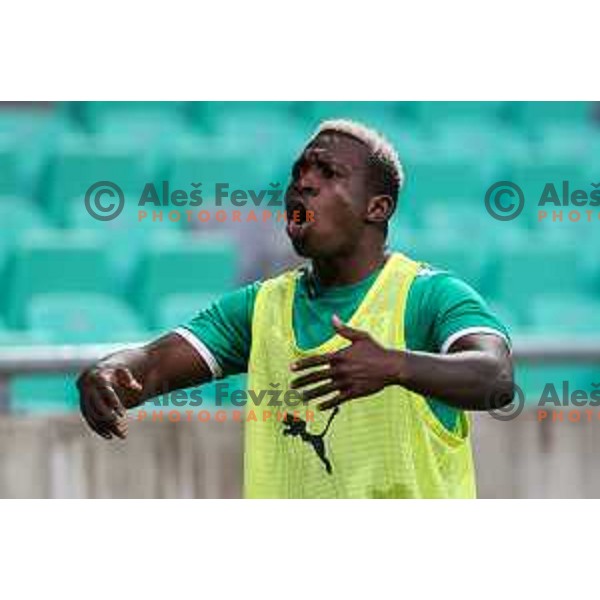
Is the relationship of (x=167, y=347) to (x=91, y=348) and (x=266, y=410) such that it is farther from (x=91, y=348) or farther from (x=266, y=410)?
(x=91, y=348)

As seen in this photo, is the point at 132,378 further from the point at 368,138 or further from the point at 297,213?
the point at 368,138

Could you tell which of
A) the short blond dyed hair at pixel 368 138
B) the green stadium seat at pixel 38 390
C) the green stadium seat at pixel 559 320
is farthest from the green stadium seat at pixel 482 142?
the short blond dyed hair at pixel 368 138

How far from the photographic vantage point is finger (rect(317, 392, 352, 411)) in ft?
12.7

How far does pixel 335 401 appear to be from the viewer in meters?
3.95

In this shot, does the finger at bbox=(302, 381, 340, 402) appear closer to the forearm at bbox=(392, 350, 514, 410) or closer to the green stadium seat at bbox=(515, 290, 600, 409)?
the forearm at bbox=(392, 350, 514, 410)

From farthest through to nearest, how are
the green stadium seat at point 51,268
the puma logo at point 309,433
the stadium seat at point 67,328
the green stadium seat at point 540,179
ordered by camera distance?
the green stadium seat at point 540,179
the green stadium seat at point 51,268
the stadium seat at point 67,328
the puma logo at point 309,433

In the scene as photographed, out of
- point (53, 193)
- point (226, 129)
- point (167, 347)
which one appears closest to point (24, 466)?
point (167, 347)

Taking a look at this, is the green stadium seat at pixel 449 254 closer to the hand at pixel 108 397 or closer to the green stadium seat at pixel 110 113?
the green stadium seat at pixel 110 113

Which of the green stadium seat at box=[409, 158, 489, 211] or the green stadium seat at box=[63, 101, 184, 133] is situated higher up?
the green stadium seat at box=[63, 101, 184, 133]

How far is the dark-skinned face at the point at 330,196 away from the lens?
4266 millimetres

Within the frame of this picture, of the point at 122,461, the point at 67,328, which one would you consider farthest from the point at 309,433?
the point at 67,328

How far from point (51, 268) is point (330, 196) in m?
3.71

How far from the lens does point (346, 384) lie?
3.82m

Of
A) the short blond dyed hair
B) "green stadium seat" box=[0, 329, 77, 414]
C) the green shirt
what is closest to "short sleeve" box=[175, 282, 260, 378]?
the green shirt
